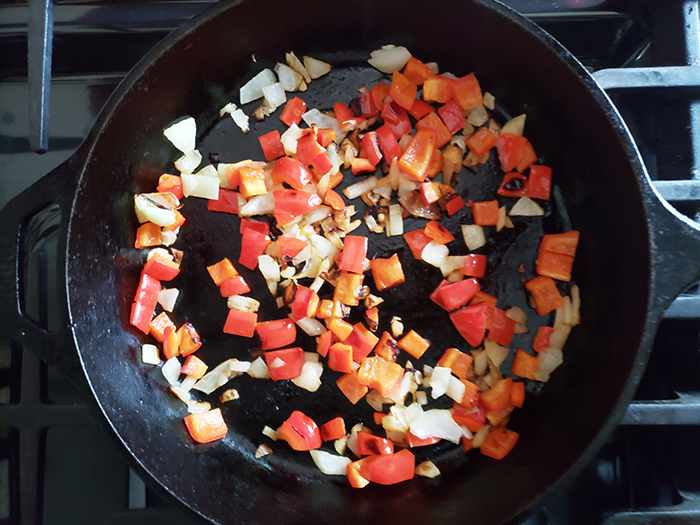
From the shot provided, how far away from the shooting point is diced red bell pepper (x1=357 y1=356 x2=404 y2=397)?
1126 millimetres

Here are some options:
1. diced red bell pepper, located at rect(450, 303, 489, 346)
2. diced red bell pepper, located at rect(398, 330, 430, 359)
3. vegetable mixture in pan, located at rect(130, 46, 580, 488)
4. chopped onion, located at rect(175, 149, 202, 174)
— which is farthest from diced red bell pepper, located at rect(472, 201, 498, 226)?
chopped onion, located at rect(175, 149, 202, 174)

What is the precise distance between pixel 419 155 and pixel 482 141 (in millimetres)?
176

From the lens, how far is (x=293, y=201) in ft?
3.71

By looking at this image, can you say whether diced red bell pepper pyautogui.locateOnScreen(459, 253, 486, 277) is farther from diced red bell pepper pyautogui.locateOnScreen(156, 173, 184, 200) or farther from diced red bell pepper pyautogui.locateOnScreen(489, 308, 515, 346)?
diced red bell pepper pyautogui.locateOnScreen(156, 173, 184, 200)

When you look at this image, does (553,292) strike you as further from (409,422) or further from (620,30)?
(620,30)

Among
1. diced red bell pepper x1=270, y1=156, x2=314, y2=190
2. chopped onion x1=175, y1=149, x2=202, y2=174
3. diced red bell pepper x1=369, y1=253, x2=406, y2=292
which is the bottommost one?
diced red bell pepper x1=369, y1=253, x2=406, y2=292

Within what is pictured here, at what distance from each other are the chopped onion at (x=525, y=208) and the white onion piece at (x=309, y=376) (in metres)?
0.65

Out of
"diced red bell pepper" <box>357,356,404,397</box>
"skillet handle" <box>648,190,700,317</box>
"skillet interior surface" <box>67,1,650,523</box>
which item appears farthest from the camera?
"diced red bell pepper" <box>357,356,404,397</box>

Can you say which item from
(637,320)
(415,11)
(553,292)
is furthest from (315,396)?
(415,11)

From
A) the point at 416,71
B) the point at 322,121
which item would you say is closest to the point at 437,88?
the point at 416,71

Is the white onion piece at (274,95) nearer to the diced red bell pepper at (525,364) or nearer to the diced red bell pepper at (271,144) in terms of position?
the diced red bell pepper at (271,144)

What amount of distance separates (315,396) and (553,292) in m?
0.67

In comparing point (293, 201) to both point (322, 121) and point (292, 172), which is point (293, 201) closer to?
point (292, 172)

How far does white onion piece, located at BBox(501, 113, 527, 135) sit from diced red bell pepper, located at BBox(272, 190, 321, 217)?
0.54 metres
